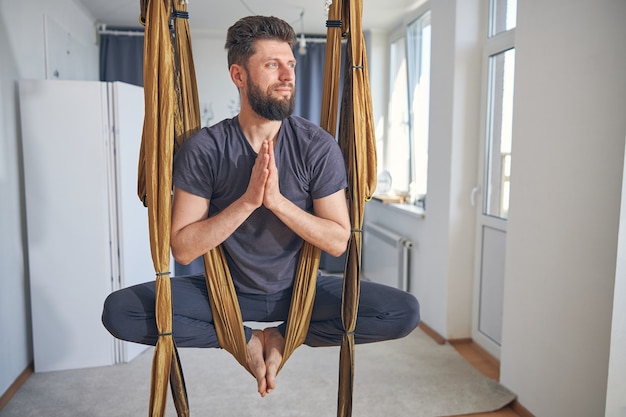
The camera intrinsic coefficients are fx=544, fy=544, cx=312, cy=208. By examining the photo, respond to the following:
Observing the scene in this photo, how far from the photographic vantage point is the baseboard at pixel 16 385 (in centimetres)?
282

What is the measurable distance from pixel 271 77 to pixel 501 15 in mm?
2284

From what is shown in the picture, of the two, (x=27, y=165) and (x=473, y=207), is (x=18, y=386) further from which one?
(x=473, y=207)

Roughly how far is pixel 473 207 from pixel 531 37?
1287 millimetres

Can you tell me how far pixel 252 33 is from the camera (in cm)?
159

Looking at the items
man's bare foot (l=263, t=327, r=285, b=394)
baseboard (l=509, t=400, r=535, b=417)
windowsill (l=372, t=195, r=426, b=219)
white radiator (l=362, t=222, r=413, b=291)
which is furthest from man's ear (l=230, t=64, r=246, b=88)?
white radiator (l=362, t=222, r=413, b=291)

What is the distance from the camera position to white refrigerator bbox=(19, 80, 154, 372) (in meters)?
3.11

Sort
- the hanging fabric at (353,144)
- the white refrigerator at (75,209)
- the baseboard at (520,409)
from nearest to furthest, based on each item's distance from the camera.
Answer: the hanging fabric at (353,144) → the baseboard at (520,409) → the white refrigerator at (75,209)

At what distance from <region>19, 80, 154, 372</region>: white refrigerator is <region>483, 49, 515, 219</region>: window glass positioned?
2.25 m

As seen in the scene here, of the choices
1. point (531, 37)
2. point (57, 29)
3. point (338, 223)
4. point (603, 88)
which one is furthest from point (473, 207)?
point (57, 29)

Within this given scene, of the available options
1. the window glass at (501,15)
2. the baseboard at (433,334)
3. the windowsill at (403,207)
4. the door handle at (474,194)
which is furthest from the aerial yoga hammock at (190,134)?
the windowsill at (403,207)

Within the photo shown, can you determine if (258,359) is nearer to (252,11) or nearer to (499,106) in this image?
(499,106)

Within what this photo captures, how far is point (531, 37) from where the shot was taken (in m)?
2.61

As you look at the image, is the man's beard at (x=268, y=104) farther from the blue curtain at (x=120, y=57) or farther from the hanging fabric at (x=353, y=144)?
the blue curtain at (x=120, y=57)

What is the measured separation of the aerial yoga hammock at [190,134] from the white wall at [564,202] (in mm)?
Result: 1041
